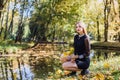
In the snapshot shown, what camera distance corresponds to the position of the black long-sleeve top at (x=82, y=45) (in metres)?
11.2

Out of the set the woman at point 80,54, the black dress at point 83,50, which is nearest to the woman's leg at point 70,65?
the woman at point 80,54

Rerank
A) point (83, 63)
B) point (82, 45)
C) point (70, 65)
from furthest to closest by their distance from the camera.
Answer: point (70, 65)
point (82, 45)
point (83, 63)

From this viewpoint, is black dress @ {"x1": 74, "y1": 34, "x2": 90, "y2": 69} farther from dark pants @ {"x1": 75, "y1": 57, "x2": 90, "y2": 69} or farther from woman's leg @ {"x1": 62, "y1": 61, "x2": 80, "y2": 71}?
woman's leg @ {"x1": 62, "y1": 61, "x2": 80, "y2": 71}

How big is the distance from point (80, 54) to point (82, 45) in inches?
14.4

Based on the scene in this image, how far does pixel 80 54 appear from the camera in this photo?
11.5m

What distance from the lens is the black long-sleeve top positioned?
1121cm

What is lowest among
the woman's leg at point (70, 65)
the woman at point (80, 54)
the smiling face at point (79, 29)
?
the woman's leg at point (70, 65)

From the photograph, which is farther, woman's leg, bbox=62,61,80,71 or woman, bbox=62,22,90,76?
woman's leg, bbox=62,61,80,71

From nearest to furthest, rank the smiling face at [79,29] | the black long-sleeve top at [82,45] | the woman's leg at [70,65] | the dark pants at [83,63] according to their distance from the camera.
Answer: the smiling face at [79,29] → the black long-sleeve top at [82,45] → the dark pants at [83,63] → the woman's leg at [70,65]

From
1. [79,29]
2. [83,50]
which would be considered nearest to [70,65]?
[83,50]

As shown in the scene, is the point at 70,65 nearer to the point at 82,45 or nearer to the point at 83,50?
the point at 83,50

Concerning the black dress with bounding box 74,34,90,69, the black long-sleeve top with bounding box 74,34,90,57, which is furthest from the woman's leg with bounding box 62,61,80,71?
the black long-sleeve top with bounding box 74,34,90,57

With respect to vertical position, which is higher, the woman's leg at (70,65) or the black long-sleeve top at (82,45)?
the black long-sleeve top at (82,45)

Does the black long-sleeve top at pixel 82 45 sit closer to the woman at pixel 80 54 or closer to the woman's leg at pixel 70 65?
the woman at pixel 80 54
